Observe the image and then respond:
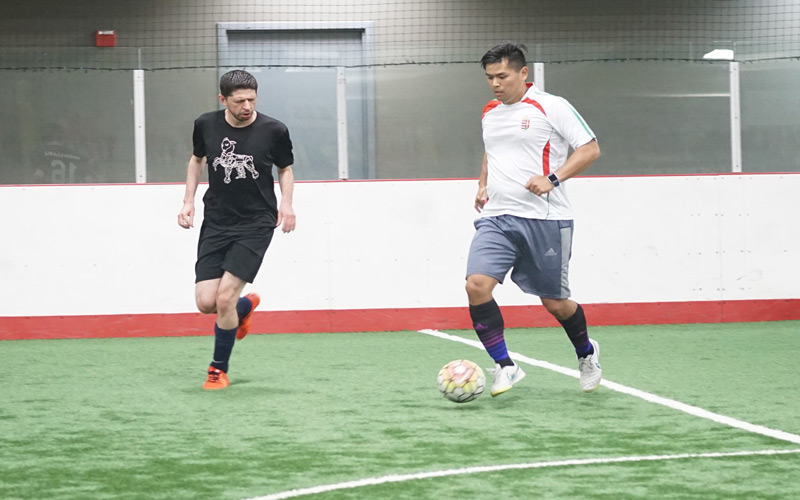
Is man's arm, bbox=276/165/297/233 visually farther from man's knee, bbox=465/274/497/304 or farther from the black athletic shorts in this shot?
man's knee, bbox=465/274/497/304

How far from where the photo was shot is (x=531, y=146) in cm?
562

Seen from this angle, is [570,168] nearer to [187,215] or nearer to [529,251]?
[529,251]

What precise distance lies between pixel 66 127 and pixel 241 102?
435 centimetres

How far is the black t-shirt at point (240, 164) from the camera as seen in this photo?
19.9ft

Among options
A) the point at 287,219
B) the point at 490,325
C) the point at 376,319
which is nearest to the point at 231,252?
the point at 287,219

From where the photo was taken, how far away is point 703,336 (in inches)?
344

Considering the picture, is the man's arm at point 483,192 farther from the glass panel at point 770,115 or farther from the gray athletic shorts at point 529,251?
the glass panel at point 770,115

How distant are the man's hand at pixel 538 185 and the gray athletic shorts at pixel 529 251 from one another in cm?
25

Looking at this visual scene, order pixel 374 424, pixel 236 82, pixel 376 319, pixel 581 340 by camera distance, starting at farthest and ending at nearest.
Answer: pixel 376 319
pixel 236 82
pixel 581 340
pixel 374 424

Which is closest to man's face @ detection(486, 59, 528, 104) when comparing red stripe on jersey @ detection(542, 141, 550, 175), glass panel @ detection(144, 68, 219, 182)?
red stripe on jersey @ detection(542, 141, 550, 175)

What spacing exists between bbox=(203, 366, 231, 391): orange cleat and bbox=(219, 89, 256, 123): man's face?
4.39 feet

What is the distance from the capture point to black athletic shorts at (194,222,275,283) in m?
6.07

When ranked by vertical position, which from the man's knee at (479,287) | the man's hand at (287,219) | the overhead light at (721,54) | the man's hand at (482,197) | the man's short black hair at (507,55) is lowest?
the man's knee at (479,287)

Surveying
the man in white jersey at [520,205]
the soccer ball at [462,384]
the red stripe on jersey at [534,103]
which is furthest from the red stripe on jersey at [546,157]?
the soccer ball at [462,384]
